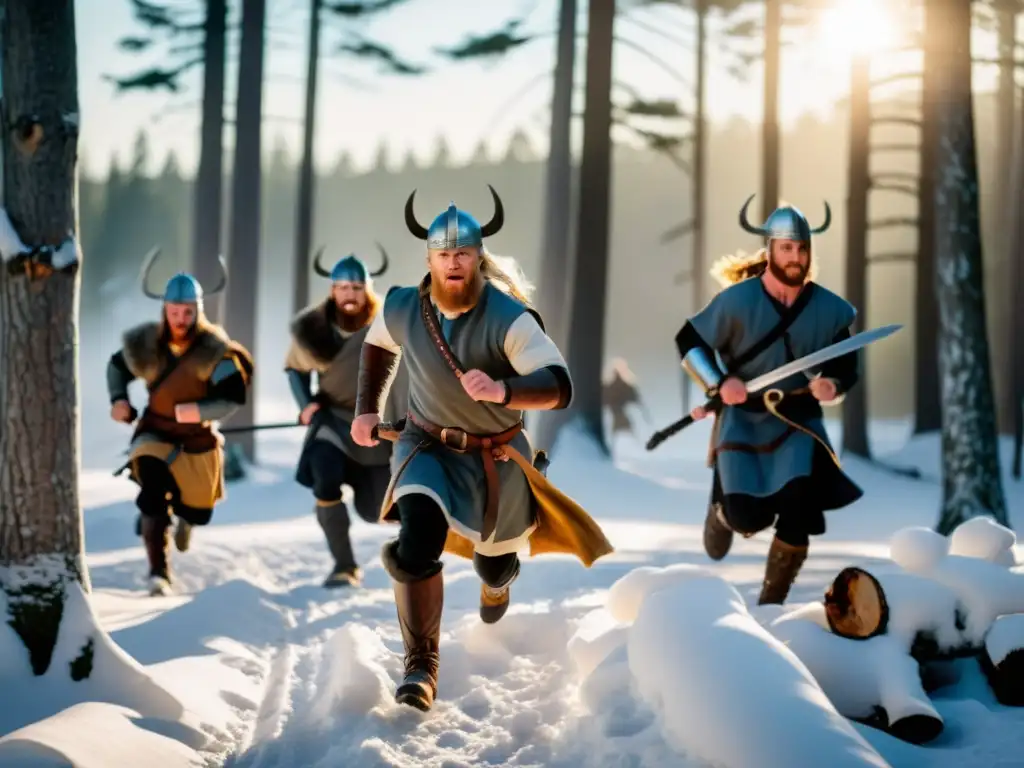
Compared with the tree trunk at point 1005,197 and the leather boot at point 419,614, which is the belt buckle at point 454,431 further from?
the tree trunk at point 1005,197

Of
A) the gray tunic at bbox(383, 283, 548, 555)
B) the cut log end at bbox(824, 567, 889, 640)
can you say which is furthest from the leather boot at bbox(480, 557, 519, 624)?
the cut log end at bbox(824, 567, 889, 640)

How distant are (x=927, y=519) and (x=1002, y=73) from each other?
16375 mm

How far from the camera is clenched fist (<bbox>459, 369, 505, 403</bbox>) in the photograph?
13.0 feet

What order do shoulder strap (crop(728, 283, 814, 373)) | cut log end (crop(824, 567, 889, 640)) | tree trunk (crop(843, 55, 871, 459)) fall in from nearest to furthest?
1. cut log end (crop(824, 567, 889, 640))
2. shoulder strap (crop(728, 283, 814, 373))
3. tree trunk (crop(843, 55, 871, 459))

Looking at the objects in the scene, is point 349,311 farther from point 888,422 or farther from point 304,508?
point 888,422

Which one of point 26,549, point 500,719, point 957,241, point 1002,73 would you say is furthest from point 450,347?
point 1002,73

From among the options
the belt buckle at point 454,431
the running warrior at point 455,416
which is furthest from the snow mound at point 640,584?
the belt buckle at point 454,431

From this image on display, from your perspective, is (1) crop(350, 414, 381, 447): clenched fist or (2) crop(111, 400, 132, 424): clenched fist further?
(2) crop(111, 400, 132, 424): clenched fist

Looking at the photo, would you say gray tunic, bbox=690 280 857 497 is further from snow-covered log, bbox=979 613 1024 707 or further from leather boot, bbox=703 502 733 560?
snow-covered log, bbox=979 613 1024 707

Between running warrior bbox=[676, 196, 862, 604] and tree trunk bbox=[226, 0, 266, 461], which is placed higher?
tree trunk bbox=[226, 0, 266, 461]

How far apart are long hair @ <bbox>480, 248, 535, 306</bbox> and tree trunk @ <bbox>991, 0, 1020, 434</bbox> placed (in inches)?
562

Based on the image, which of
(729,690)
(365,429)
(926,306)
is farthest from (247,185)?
(729,690)

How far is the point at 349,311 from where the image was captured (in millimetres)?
7492

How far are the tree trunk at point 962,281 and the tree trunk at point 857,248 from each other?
24.0 feet
